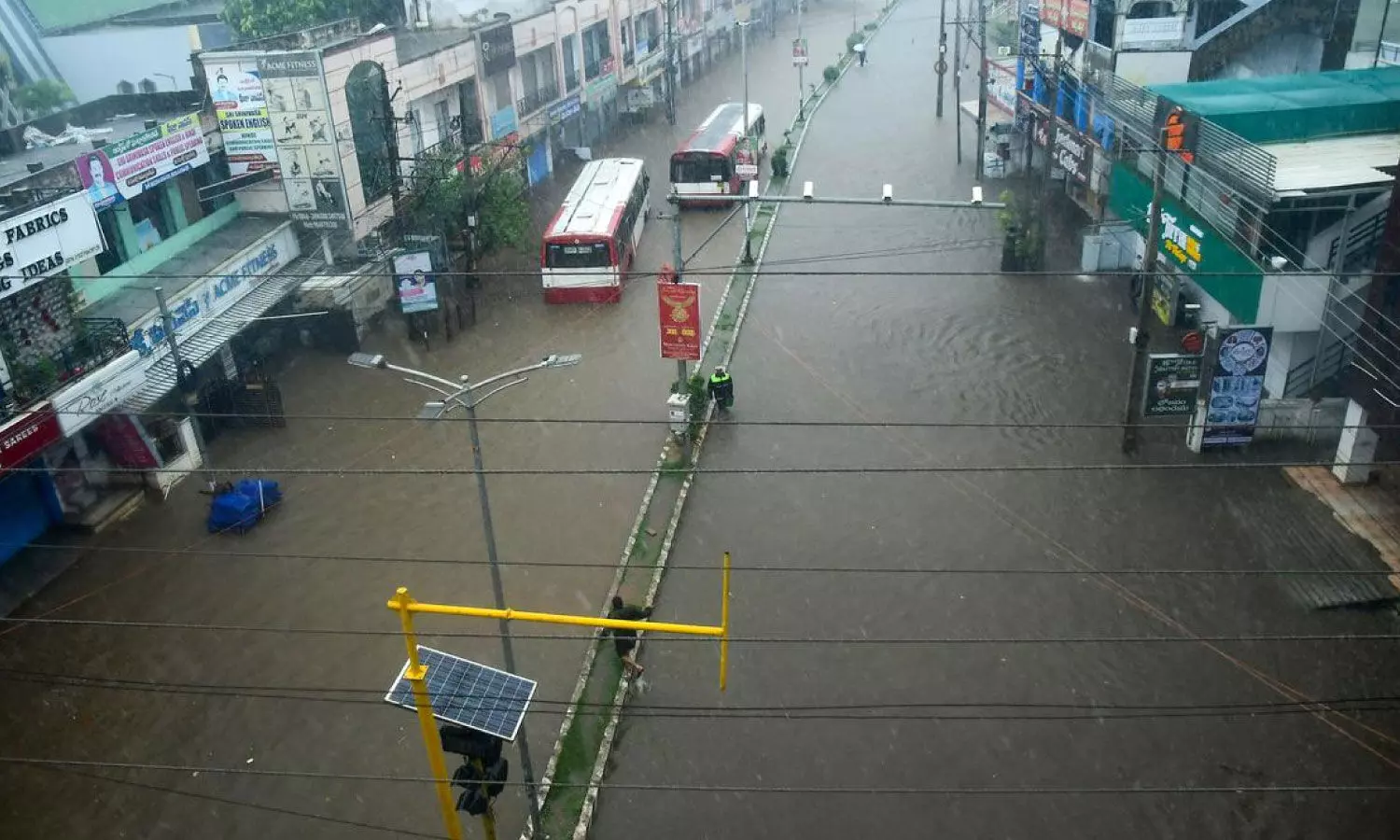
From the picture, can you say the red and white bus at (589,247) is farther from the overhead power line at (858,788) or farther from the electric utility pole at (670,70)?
the electric utility pole at (670,70)

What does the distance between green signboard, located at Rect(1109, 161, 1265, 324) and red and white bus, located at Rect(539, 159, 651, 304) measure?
36.4 feet

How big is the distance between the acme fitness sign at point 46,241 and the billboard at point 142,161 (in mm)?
765

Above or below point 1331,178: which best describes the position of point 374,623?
below

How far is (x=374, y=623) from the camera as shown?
15.0m

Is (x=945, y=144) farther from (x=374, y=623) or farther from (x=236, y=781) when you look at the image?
(x=236, y=781)

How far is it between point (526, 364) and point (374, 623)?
8822 millimetres

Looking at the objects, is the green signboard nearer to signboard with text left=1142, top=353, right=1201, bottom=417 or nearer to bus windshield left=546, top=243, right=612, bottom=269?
signboard with text left=1142, top=353, right=1201, bottom=417

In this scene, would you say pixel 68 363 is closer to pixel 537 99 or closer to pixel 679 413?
pixel 679 413

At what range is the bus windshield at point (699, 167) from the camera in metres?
32.0

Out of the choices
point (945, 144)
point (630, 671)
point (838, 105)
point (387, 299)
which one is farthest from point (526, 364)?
point (838, 105)

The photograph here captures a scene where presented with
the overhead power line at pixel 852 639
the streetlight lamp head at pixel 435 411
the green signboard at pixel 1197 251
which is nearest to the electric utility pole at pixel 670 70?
the green signboard at pixel 1197 251

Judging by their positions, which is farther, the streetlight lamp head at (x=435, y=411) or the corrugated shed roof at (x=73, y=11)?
the corrugated shed roof at (x=73, y=11)

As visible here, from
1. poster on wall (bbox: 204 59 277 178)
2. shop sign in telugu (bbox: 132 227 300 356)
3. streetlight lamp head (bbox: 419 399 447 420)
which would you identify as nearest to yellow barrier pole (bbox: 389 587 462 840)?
streetlight lamp head (bbox: 419 399 447 420)

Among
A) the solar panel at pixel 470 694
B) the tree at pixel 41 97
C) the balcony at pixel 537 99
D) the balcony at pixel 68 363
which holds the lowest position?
the balcony at pixel 68 363
